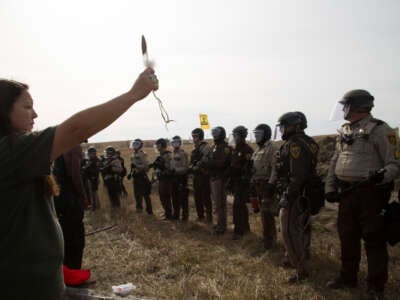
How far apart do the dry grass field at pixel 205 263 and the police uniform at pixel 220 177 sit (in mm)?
393

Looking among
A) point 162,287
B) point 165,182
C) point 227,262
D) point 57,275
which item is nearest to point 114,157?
point 165,182

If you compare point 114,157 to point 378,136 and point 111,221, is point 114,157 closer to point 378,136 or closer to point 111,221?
point 111,221

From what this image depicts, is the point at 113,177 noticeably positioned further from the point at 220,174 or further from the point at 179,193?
the point at 220,174

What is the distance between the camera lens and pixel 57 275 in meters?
1.74

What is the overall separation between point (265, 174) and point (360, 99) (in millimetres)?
2638

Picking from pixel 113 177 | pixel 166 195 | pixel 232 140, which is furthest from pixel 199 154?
pixel 113 177

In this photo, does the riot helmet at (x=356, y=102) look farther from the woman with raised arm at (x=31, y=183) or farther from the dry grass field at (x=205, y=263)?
the woman with raised arm at (x=31, y=183)

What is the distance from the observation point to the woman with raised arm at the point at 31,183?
4.84ft

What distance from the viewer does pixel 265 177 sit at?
21.1 feet

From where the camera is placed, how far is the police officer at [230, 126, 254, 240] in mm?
7277

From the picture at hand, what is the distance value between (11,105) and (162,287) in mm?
3452

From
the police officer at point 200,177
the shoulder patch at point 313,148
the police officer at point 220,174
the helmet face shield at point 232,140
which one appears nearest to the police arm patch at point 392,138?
the shoulder patch at point 313,148

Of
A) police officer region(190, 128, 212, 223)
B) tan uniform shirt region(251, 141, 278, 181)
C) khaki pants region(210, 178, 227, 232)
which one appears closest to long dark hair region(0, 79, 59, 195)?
tan uniform shirt region(251, 141, 278, 181)

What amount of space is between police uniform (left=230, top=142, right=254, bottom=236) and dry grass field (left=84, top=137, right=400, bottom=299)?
1.05ft
